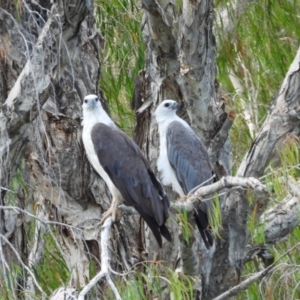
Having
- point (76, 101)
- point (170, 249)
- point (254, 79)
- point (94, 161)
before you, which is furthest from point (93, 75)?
point (254, 79)

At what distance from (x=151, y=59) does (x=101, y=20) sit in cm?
99

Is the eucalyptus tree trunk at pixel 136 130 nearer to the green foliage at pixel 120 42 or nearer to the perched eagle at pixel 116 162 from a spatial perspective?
the perched eagle at pixel 116 162

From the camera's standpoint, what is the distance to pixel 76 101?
16.7 ft

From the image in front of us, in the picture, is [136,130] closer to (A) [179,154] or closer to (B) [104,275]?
(A) [179,154]

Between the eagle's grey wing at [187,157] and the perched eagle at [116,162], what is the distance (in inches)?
17.2

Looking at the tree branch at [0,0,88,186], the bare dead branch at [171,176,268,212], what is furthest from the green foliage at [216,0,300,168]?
the bare dead branch at [171,176,268,212]

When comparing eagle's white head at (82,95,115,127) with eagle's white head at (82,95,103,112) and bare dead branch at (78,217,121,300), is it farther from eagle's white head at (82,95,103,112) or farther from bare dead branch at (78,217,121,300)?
bare dead branch at (78,217,121,300)

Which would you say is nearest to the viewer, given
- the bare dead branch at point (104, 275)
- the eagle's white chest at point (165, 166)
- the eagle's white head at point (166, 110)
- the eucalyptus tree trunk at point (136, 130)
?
the bare dead branch at point (104, 275)

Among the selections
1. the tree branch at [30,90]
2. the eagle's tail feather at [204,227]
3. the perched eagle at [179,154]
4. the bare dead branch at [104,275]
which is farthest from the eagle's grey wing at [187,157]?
the bare dead branch at [104,275]

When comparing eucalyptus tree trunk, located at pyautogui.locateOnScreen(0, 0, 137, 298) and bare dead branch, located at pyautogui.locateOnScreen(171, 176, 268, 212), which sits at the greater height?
eucalyptus tree trunk, located at pyautogui.locateOnScreen(0, 0, 137, 298)

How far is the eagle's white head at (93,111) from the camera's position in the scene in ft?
15.9

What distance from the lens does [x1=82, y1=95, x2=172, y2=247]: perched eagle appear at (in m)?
4.68

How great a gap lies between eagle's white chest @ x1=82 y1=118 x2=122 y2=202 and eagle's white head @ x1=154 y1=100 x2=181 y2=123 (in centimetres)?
45

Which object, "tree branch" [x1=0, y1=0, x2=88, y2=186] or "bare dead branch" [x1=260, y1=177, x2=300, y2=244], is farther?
"bare dead branch" [x1=260, y1=177, x2=300, y2=244]
